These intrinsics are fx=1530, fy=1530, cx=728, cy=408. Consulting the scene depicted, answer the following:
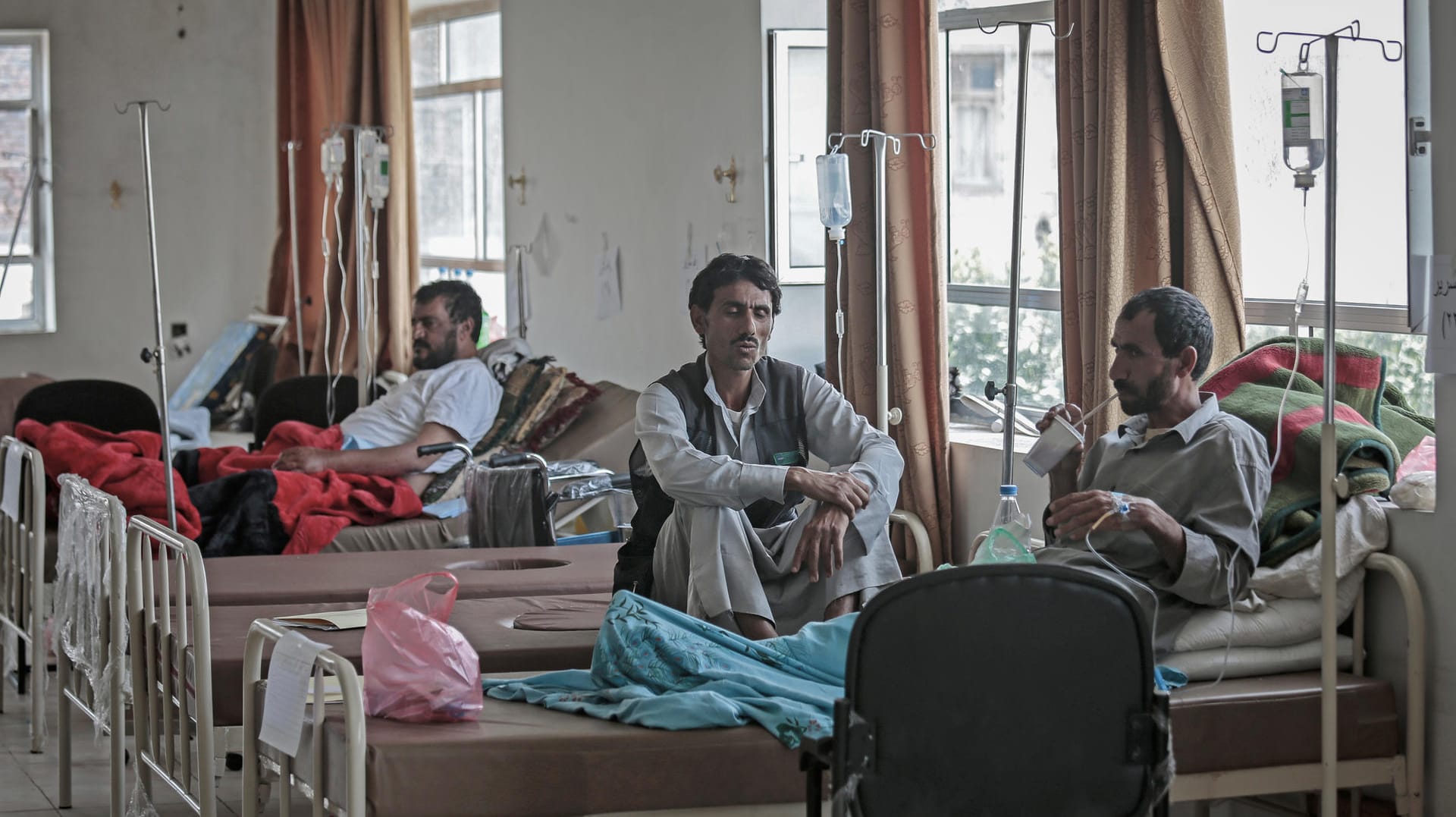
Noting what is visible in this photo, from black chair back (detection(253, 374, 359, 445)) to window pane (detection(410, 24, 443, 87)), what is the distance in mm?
2078

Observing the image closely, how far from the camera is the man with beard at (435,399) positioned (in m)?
5.00

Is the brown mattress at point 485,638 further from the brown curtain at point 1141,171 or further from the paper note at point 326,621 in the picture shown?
the brown curtain at point 1141,171

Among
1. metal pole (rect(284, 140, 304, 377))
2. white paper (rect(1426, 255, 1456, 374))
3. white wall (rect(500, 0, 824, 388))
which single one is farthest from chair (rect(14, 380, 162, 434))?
white paper (rect(1426, 255, 1456, 374))

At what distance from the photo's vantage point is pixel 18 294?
8.05 meters

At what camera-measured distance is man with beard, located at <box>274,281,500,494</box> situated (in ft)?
16.4

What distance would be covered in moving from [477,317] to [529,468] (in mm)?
1068

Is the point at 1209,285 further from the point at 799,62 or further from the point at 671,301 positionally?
the point at 671,301

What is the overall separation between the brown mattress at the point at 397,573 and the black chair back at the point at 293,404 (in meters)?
1.86

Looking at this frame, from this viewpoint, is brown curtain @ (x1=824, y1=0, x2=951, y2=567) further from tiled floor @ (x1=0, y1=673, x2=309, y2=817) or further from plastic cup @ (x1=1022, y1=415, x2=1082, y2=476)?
tiled floor @ (x1=0, y1=673, x2=309, y2=817)

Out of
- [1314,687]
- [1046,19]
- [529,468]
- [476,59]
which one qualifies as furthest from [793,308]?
[476,59]

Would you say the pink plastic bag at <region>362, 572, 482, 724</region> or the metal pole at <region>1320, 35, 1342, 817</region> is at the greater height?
the metal pole at <region>1320, 35, 1342, 817</region>

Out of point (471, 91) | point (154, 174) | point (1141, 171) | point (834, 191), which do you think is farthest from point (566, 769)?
point (154, 174)

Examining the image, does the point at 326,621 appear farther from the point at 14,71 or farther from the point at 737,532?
the point at 14,71

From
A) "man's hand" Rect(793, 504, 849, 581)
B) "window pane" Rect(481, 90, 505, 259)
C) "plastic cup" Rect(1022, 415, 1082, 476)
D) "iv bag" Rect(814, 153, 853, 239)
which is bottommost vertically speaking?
"man's hand" Rect(793, 504, 849, 581)
